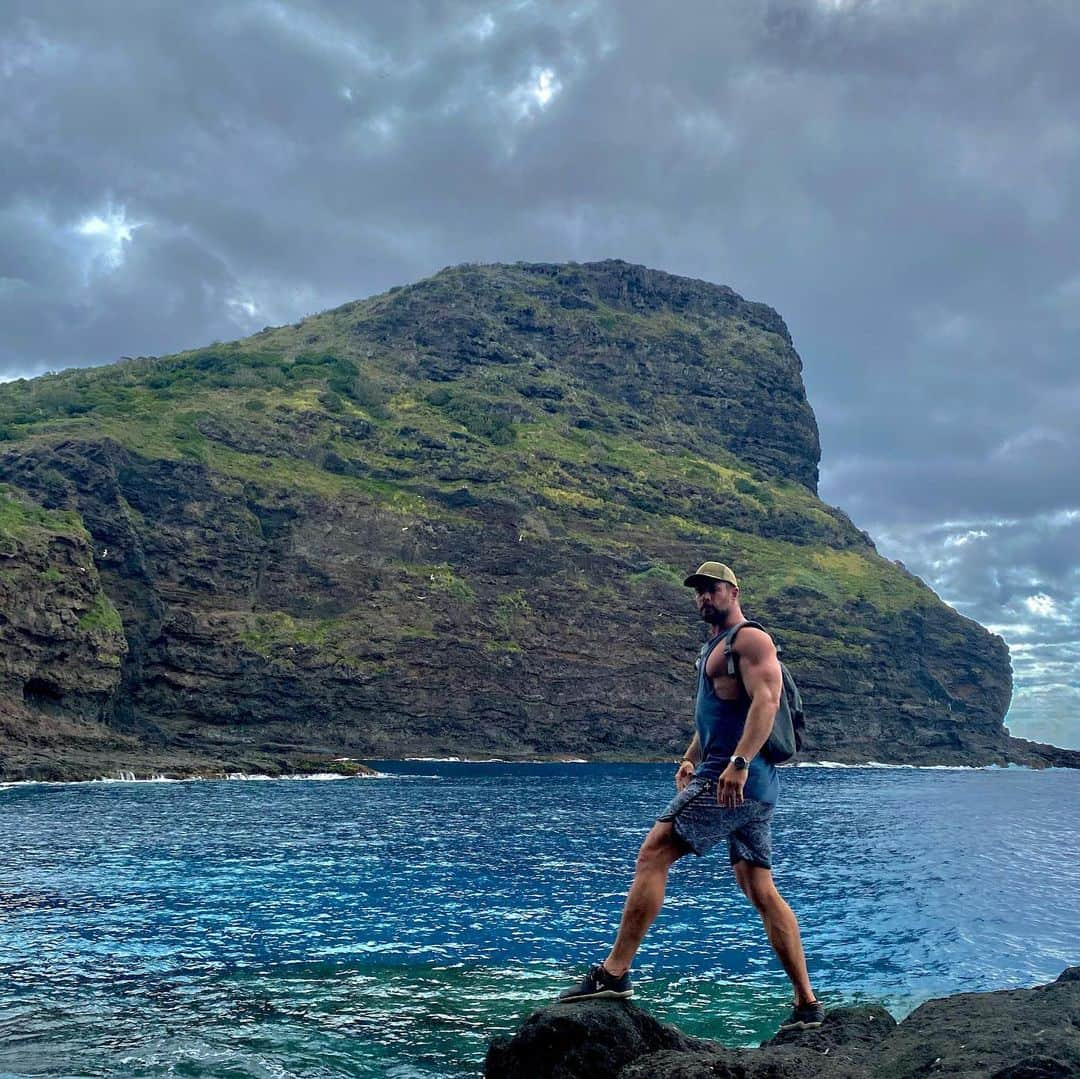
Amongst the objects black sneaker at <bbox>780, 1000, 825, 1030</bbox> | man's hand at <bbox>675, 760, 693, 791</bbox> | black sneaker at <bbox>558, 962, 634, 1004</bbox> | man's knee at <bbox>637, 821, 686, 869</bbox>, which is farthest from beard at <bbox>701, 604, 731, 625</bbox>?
black sneaker at <bbox>780, 1000, 825, 1030</bbox>

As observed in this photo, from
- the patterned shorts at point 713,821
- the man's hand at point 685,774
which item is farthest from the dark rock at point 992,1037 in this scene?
the man's hand at point 685,774

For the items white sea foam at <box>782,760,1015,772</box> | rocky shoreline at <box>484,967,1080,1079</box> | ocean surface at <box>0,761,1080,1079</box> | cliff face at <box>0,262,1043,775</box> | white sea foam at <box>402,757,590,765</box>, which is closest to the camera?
rocky shoreline at <box>484,967,1080,1079</box>

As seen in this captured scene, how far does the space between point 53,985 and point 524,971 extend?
19.3ft

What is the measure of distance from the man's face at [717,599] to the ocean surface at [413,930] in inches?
186

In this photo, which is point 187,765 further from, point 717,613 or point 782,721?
point 782,721

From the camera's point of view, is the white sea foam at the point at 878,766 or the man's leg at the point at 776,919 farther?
the white sea foam at the point at 878,766

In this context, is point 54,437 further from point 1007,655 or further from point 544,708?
point 1007,655

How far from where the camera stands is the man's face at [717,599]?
7.44 metres

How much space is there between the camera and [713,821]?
7.02 metres

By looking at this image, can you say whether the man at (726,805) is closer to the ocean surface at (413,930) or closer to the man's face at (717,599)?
the man's face at (717,599)

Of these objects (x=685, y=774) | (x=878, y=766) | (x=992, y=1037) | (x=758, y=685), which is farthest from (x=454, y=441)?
(x=992, y=1037)

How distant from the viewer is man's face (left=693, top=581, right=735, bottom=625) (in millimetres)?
7441

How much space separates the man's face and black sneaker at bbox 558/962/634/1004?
8.87 ft

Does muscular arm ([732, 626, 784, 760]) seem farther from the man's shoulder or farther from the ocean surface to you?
the ocean surface
